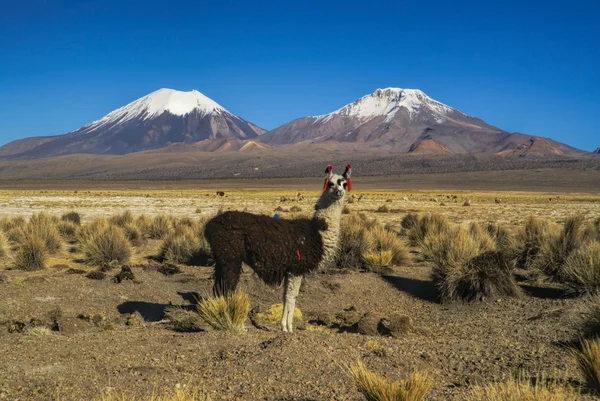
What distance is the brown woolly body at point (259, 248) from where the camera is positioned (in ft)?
25.4

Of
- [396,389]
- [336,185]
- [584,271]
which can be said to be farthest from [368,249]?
[396,389]

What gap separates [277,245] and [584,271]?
5.83 meters

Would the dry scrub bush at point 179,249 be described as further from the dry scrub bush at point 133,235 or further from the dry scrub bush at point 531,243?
the dry scrub bush at point 531,243

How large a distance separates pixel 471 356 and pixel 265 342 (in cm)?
245

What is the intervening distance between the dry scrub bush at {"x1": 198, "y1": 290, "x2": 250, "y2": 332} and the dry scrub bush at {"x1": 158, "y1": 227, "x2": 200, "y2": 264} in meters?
7.25

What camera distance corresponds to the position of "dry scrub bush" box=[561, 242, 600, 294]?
30.8 feet

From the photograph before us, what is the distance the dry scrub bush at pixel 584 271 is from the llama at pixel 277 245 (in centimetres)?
479

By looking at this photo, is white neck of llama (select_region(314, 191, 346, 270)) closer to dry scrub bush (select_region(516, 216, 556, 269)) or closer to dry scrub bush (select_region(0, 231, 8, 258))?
dry scrub bush (select_region(516, 216, 556, 269))

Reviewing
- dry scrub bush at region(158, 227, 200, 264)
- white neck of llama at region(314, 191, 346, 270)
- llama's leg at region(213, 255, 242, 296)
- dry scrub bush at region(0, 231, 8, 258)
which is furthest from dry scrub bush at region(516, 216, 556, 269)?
dry scrub bush at region(0, 231, 8, 258)

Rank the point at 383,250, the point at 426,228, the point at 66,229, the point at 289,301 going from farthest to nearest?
the point at 66,229
the point at 426,228
the point at 383,250
the point at 289,301

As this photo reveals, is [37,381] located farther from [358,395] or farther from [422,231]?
[422,231]

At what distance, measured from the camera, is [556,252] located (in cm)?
1152

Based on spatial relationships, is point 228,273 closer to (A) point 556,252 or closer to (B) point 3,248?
(A) point 556,252

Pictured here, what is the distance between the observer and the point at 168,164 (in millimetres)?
180125
